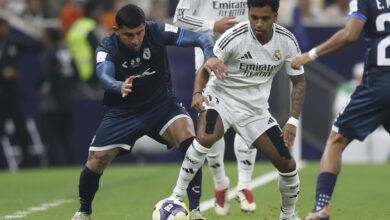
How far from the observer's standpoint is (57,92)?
20.9m

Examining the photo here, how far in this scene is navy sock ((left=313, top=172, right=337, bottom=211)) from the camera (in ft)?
30.7

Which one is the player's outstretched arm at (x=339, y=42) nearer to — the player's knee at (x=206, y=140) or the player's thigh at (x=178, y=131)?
the player's knee at (x=206, y=140)

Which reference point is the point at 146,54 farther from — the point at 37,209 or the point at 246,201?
the point at 37,209

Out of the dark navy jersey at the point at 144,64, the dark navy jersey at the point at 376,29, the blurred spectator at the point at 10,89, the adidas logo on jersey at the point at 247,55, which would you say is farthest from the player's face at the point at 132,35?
the blurred spectator at the point at 10,89

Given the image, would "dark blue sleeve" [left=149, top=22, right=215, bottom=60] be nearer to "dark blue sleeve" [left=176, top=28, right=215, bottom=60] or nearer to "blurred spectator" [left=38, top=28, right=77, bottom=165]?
"dark blue sleeve" [left=176, top=28, right=215, bottom=60]

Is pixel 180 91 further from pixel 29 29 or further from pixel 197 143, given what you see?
pixel 197 143

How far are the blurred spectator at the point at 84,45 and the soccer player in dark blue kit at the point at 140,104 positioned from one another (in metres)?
11.1

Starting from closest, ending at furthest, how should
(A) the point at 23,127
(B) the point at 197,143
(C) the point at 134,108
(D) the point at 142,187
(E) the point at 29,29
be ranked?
1. (B) the point at 197,143
2. (C) the point at 134,108
3. (D) the point at 142,187
4. (A) the point at 23,127
5. (E) the point at 29,29

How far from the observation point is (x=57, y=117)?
68.1 feet

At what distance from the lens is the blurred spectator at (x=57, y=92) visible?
68.2 ft

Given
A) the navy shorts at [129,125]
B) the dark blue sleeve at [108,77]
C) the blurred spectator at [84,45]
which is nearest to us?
the dark blue sleeve at [108,77]

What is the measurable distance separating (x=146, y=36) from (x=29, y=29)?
12536 millimetres

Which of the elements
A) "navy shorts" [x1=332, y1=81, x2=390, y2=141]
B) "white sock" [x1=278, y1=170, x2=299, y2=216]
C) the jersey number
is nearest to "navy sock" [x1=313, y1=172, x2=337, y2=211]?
"white sock" [x1=278, y1=170, x2=299, y2=216]

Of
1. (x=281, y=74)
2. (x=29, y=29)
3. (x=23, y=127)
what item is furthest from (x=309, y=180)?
(x=29, y=29)
